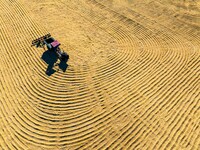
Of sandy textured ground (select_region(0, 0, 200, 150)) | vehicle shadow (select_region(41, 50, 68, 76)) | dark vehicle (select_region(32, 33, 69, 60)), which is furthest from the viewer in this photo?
dark vehicle (select_region(32, 33, 69, 60))

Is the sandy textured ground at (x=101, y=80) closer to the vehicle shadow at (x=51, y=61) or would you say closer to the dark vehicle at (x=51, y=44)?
the vehicle shadow at (x=51, y=61)

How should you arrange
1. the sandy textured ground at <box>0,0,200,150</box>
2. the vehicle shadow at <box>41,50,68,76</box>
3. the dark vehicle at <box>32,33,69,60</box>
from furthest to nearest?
the dark vehicle at <box>32,33,69,60</box> → the vehicle shadow at <box>41,50,68,76</box> → the sandy textured ground at <box>0,0,200,150</box>

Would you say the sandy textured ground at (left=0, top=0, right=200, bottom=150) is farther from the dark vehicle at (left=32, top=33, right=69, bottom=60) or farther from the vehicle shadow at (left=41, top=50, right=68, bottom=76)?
the dark vehicle at (left=32, top=33, right=69, bottom=60)

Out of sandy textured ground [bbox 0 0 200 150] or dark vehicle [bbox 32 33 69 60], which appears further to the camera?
dark vehicle [bbox 32 33 69 60]

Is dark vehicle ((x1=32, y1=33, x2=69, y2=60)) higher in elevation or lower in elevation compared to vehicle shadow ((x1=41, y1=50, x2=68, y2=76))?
higher

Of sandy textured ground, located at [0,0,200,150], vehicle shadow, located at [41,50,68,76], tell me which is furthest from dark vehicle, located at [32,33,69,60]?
sandy textured ground, located at [0,0,200,150]

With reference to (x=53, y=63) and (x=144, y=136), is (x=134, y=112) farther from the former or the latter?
(x=53, y=63)
